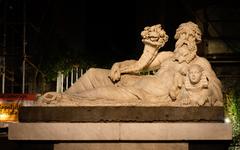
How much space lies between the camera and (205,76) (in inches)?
299

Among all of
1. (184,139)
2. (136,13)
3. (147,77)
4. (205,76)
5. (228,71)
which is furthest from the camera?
(136,13)

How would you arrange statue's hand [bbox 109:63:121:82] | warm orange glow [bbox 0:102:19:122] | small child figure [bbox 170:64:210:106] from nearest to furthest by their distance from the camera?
1. small child figure [bbox 170:64:210:106]
2. statue's hand [bbox 109:63:121:82]
3. warm orange glow [bbox 0:102:19:122]

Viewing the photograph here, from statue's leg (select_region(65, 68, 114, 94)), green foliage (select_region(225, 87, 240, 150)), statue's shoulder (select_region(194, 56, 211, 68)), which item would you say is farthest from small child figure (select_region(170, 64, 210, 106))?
green foliage (select_region(225, 87, 240, 150))

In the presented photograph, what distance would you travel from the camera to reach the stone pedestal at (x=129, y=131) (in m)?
6.96

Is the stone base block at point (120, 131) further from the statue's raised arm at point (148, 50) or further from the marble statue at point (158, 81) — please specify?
the statue's raised arm at point (148, 50)

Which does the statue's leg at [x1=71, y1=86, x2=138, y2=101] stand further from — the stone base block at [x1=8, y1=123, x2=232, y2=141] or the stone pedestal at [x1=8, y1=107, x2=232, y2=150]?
the stone base block at [x1=8, y1=123, x2=232, y2=141]

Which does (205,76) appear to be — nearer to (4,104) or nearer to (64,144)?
(64,144)

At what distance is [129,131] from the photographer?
7.01 meters

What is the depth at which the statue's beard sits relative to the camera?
8.09 m

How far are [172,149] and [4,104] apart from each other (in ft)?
51.0

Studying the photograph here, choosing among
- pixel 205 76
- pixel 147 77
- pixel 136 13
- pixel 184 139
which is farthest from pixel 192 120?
pixel 136 13

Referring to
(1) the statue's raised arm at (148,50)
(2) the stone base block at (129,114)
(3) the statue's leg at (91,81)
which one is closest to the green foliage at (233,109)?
(1) the statue's raised arm at (148,50)

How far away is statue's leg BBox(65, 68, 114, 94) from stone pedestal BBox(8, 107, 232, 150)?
0.91 meters

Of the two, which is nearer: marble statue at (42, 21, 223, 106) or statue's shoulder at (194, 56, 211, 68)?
marble statue at (42, 21, 223, 106)
